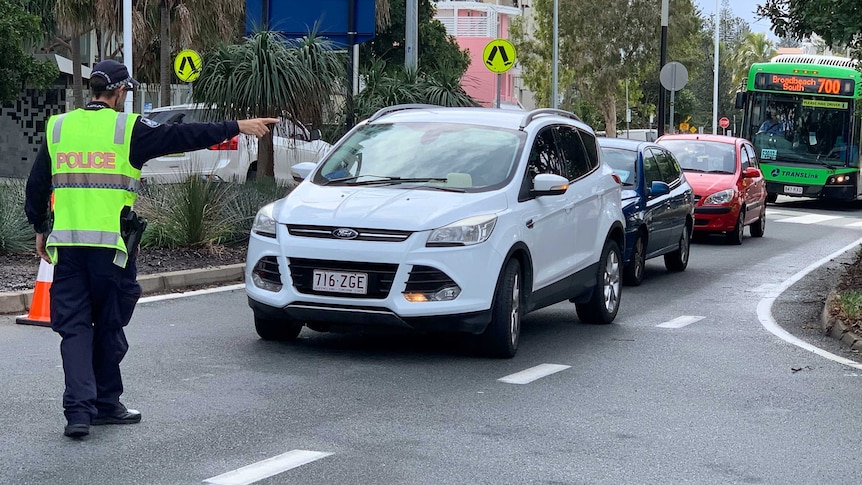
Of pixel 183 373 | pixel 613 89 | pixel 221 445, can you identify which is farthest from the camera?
pixel 613 89

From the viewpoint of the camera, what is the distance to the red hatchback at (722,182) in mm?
20031

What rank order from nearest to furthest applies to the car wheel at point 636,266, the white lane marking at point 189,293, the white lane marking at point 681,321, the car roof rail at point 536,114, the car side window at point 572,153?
the car roof rail at point 536,114 → the car side window at point 572,153 → the white lane marking at point 681,321 → the white lane marking at point 189,293 → the car wheel at point 636,266

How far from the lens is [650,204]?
15008 mm

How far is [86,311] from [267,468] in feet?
A: 4.37

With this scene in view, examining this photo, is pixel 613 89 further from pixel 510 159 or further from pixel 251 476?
pixel 251 476

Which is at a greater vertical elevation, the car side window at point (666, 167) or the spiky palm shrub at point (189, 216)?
the car side window at point (666, 167)

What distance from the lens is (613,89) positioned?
6034 cm

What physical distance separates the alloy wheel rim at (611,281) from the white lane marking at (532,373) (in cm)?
237

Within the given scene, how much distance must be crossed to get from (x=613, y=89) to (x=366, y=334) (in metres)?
51.3

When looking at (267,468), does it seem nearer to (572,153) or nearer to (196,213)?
(572,153)

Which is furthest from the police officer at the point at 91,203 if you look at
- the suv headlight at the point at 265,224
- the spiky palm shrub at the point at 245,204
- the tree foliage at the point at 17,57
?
the tree foliage at the point at 17,57

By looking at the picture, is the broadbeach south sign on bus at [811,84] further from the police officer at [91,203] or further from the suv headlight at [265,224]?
the police officer at [91,203]

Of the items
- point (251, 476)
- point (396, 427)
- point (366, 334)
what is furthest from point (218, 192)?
point (251, 476)

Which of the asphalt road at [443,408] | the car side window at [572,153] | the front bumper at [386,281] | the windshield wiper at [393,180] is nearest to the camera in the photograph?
the asphalt road at [443,408]
